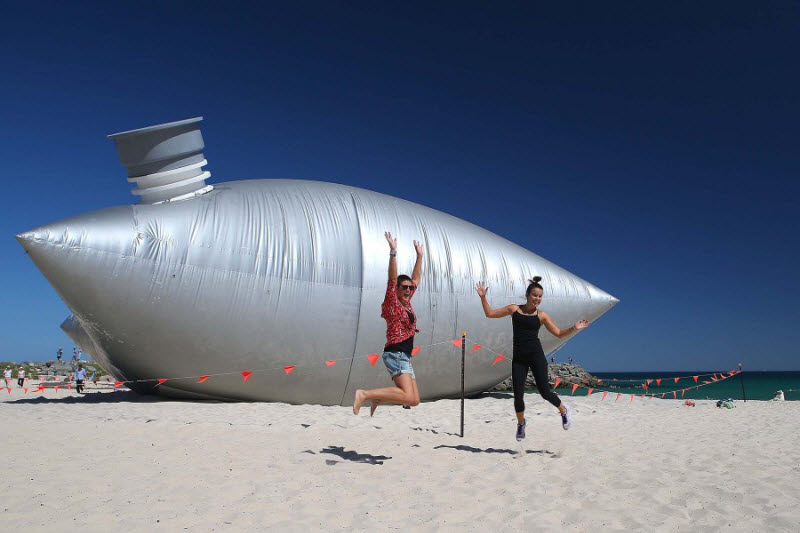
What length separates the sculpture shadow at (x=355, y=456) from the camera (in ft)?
18.8

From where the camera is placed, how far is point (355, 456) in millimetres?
5973

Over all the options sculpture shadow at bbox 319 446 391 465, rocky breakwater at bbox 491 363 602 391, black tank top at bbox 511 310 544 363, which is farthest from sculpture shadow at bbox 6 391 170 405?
rocky breakwater at bbox 491 363 602 391

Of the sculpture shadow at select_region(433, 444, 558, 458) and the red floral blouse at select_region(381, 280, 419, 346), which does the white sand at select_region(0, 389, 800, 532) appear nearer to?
the sculpture shadow at select_region(433, 444, 558, 458)

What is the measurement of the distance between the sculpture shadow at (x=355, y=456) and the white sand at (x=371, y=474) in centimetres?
3

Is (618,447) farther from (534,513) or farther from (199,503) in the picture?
(199,503)

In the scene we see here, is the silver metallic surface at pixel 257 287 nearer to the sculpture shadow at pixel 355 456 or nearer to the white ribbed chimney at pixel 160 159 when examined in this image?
the white ribbed chimney at pixel 160 159

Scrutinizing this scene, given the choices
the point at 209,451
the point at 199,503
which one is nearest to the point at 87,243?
the point at 209,451

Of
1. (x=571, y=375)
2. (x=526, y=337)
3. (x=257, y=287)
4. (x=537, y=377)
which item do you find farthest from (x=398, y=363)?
(x=571, y=375)

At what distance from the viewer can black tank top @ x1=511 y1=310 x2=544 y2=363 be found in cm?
639

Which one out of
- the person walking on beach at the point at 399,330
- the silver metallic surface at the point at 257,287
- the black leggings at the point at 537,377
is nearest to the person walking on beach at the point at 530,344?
the black leggings at the point at 537,377

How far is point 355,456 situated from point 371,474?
864 millimetres

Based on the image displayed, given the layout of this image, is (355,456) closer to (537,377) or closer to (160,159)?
(537,377)

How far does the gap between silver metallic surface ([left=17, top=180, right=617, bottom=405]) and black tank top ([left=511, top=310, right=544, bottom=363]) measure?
152 inches

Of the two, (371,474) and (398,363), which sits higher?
(398,363)
